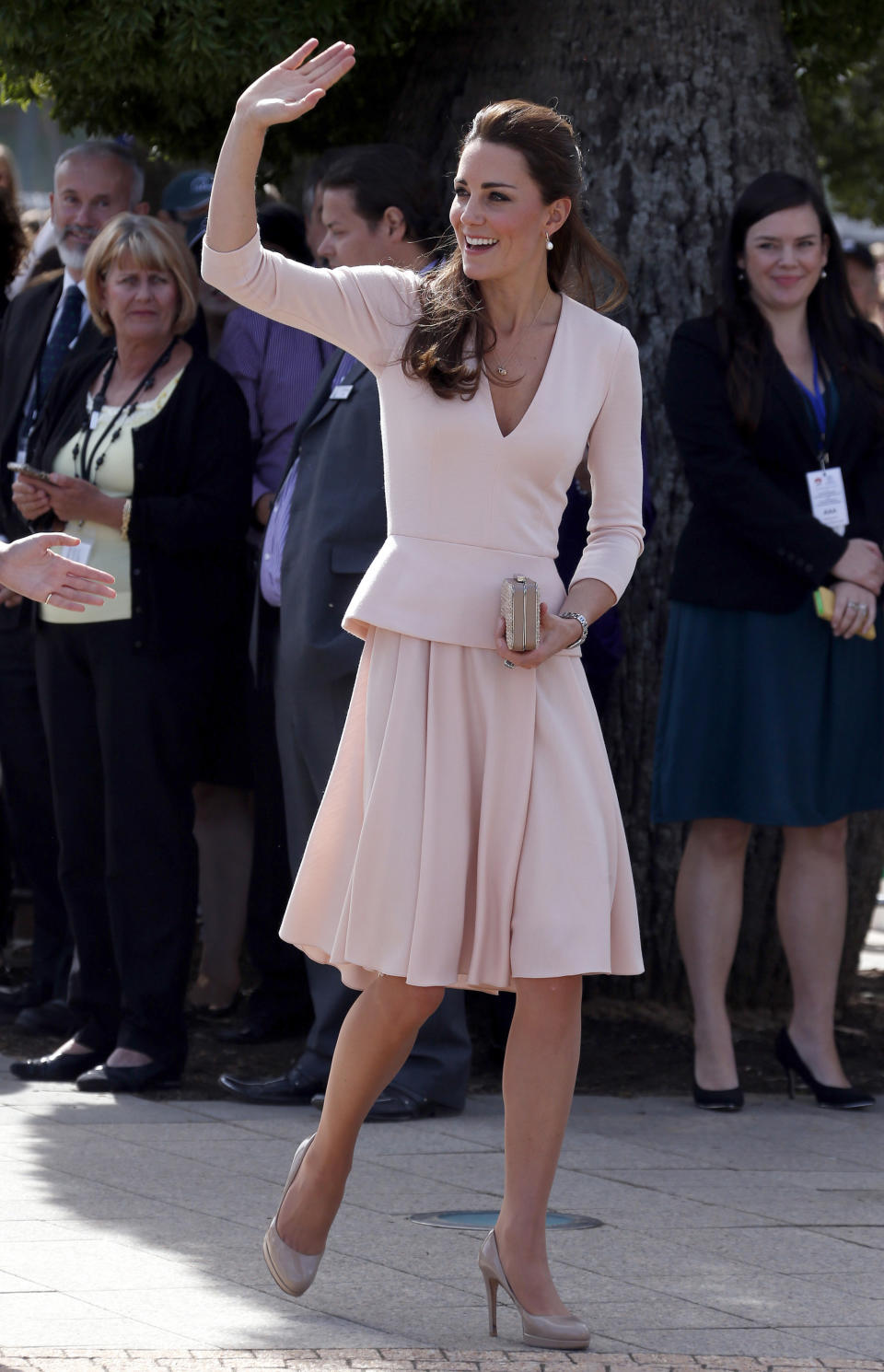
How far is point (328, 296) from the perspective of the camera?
12.9 feet

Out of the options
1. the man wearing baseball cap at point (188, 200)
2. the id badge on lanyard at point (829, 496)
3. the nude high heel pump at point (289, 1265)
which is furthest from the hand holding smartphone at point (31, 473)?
the nude high heel pump at point (289, 1265)

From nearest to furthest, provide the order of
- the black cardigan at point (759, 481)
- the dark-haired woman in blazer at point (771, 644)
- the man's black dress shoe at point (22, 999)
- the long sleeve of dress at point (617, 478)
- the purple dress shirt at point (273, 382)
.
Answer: the long sleeve of dress at point (617, 478) < the black cardigan at point (759, 481) < the dark-haired woman in blazer at point (771, 644) < the purple dress shirt at point (273, 382) < the man's black dress shoe at point (22, 999)

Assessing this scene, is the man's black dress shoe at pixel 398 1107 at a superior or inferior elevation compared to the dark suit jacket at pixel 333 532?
inferior

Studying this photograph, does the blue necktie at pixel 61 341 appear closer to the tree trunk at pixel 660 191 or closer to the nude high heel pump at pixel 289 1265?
the tree trunk at pixel 660 191

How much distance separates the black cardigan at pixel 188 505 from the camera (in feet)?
19.5

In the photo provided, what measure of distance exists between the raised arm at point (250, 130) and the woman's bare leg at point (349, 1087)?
1.39 meters

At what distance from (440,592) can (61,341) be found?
3.13 metres

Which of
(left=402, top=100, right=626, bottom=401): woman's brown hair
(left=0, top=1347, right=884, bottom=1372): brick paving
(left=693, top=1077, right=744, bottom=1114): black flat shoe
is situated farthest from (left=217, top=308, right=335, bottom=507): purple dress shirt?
(left=0, top=1347, right=884, bottom=1372): brick paving

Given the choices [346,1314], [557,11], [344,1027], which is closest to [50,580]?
[344,1027]

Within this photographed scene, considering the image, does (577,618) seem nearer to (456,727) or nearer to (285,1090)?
(456,727)

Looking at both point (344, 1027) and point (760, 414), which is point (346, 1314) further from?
point (760, 414)

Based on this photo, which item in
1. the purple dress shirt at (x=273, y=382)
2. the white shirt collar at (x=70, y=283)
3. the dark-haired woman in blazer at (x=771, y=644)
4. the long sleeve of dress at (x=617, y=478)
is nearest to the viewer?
the long sleeve of dress at (x=617, y=478)

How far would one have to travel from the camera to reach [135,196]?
7059 millimetres

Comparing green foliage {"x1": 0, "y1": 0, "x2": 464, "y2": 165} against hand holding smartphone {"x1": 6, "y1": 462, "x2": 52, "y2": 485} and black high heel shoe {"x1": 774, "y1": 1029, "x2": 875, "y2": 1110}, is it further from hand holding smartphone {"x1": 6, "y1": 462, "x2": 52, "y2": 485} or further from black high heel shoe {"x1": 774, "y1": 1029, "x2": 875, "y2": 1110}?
black high heel shoe {"x1": 774, "y1": 1029, "x2": 875, "y2": 1110}
